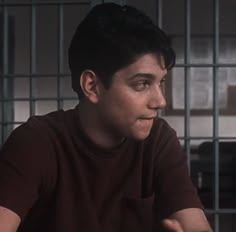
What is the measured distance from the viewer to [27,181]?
1761mm

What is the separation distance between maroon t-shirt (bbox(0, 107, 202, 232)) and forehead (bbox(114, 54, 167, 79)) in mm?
179

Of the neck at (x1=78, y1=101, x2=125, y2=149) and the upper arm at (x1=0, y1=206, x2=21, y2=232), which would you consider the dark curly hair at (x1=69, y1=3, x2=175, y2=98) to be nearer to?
the neck at (x1=78, y1=101, x2=125, y2=149)

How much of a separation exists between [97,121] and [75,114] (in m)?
0.09

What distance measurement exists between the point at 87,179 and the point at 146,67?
30 cm

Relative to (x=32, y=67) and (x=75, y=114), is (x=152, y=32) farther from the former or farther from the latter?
(x=32, y=67)

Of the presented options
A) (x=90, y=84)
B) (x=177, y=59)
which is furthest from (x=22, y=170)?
(x=177, y=59)

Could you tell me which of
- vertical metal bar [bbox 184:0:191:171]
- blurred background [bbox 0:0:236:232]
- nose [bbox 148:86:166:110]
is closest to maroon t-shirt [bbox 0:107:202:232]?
nose [bbox 148:86:166:110]

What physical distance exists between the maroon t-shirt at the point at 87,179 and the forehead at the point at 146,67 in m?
0.18

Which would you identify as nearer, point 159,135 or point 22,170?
point 22,170

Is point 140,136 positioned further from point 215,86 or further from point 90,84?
point 215,86

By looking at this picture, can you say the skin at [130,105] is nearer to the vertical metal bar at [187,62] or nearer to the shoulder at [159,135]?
the shoulder at [159,135]

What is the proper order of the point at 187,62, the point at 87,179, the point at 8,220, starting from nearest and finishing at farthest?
the point at 8,220, the point at 87,179, the point at 187,62

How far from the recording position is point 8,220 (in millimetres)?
1720

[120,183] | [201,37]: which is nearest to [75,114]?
[120,183]
